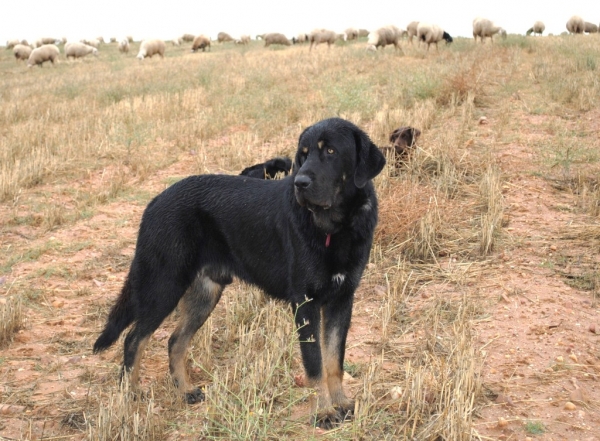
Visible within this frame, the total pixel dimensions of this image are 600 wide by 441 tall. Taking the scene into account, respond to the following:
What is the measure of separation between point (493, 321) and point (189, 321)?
91.2 inches

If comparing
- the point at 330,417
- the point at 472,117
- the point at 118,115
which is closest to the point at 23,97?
the point at 118,115

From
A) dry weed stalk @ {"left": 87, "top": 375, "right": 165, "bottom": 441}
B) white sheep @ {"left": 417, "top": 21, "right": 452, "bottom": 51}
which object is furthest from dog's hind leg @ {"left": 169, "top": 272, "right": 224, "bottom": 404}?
white sheep @ {"left": 417, "top": 21, "right": 452, "bottom": 51}

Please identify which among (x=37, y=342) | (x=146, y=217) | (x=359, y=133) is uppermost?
(x=359, y=133)

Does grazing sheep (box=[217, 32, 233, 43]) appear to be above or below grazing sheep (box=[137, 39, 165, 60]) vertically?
below

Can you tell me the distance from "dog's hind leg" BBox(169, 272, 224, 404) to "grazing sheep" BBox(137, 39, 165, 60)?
39122 mm

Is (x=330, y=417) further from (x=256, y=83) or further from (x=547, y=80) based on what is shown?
(x=256, y=83)

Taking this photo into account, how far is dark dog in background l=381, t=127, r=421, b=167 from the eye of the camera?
7855mm

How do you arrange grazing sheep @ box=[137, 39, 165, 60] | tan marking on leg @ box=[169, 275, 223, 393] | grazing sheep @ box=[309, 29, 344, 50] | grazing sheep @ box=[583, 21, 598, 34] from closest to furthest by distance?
1. tan marking on leg @ box=[169, 275, 223, 393]
2. grazing sheep @ box=[137, 39, 165, 60]
3. grazing sheep @ box=[309, 29, 344, 50]
4. grazing sheep @ box=[583, 21, 598, 34]

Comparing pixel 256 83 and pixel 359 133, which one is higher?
pixel 359 133

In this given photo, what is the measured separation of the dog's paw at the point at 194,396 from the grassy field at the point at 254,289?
0.43ft

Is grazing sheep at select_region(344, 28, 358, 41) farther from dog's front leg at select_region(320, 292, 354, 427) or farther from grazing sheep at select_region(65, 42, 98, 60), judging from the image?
dog's front leg at select_region(320, 292, 354, 427)

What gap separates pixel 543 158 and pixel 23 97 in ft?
45.3

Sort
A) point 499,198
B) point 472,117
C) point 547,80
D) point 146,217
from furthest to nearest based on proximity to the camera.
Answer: point 547,80, point 472,117, point 499,198, point 146,217

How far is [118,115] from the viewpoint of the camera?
41.9 feet
